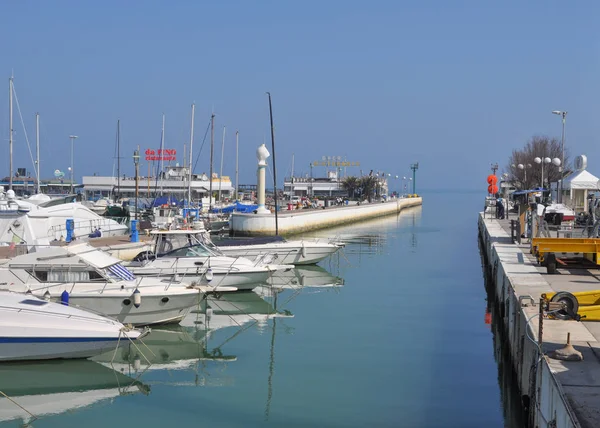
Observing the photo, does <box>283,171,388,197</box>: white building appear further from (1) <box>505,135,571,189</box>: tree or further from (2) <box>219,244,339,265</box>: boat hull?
(2) <box>219,244,339,265</box>: boat hull

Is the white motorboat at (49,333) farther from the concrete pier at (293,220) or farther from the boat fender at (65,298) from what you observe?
the concrete pier at (293,220)

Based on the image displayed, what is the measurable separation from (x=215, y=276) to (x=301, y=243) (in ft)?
33.6

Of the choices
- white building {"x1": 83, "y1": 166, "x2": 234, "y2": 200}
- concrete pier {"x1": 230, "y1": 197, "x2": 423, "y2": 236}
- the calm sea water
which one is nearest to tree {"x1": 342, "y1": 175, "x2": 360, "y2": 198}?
white building {"x1": 83, "y1": 166, "x2": 234, "y2": 200}

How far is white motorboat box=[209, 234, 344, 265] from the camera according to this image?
3419cm

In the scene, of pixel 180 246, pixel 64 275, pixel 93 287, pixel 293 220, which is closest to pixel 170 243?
pixel 180 246

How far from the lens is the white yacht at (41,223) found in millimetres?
37312

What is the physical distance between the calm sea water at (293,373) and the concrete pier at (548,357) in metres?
1.47

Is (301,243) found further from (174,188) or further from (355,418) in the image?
(174,188)

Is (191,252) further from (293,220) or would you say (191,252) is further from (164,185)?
(164,185)

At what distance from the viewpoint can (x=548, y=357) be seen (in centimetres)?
1241

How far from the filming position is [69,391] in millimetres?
17000

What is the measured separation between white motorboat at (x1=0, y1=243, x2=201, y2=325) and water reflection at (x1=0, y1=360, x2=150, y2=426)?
2.83 metres

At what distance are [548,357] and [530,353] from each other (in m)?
Answer: 1.57

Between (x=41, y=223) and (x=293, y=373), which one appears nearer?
(x=293, y=373)
